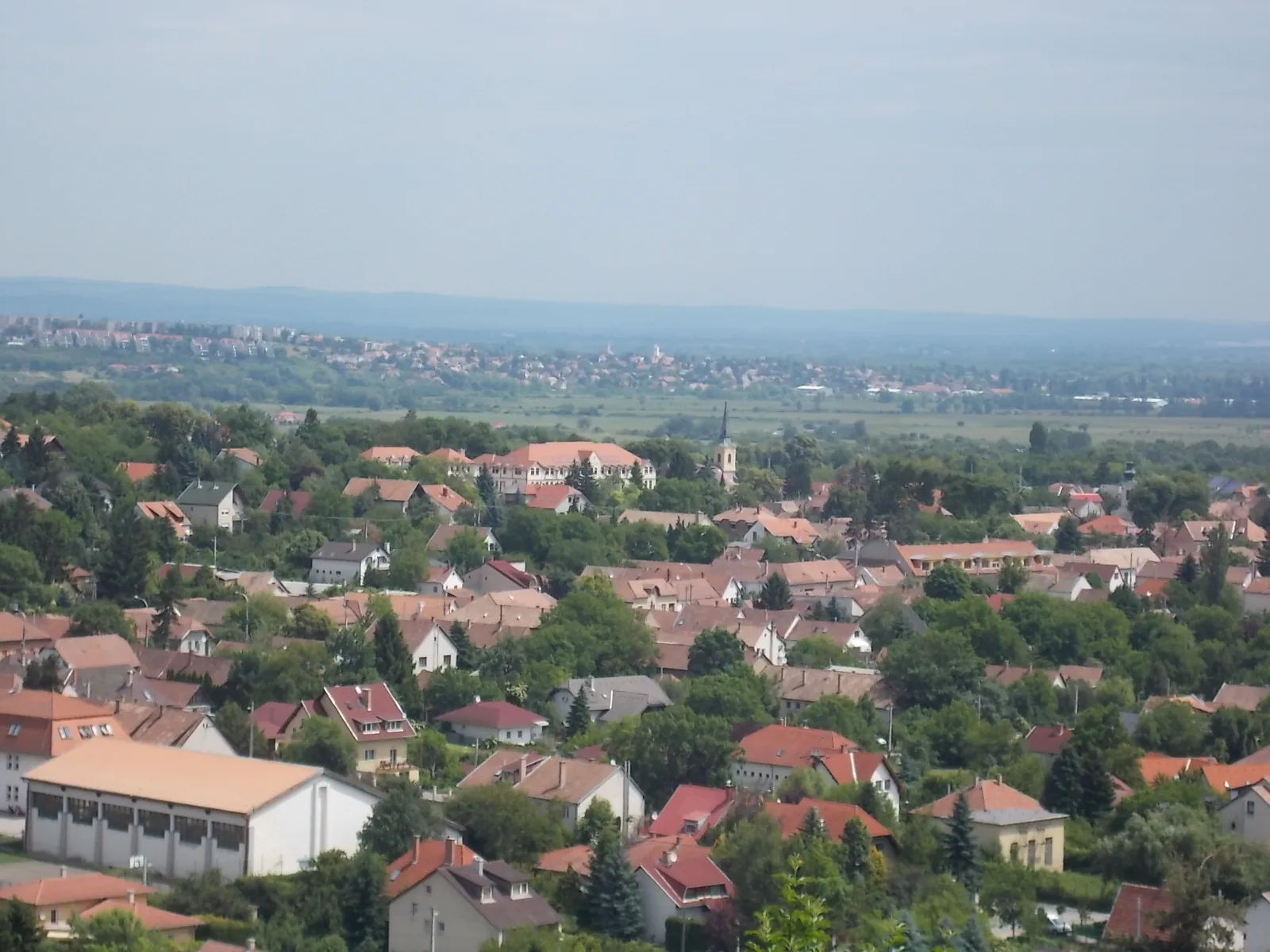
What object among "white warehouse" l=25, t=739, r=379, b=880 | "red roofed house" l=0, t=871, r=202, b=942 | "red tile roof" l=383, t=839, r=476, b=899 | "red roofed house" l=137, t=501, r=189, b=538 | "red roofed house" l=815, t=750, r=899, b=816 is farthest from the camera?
"red roofed house" l=137, t=501, r=189, b=538

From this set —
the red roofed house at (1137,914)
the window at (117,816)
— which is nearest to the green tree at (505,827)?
the window at (117,816)

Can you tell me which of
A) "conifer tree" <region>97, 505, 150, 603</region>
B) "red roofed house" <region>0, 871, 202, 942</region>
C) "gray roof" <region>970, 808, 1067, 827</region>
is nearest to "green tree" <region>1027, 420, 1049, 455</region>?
"conifer tree" <region>97, 505, 150, 603</region>

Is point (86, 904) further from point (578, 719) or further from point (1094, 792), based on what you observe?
point (1094, 792)

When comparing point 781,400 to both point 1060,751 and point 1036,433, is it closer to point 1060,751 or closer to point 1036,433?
point 1036,433

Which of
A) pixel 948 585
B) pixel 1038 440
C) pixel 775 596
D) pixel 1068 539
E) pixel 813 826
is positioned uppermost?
pixel 813 826

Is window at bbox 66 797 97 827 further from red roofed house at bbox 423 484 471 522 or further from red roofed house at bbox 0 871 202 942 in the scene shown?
red roofed house at bbox 423 484 471 522

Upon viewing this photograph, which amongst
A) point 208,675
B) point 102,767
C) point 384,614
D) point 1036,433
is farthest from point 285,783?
point 1036,433

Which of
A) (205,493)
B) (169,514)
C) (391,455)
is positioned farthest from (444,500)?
(169,514)

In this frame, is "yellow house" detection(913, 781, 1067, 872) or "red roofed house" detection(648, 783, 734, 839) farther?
"red roofed house" detection(648, 783, 734, 839)

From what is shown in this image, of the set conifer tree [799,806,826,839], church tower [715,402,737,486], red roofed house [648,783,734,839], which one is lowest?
church tower [715,402,737,486]
